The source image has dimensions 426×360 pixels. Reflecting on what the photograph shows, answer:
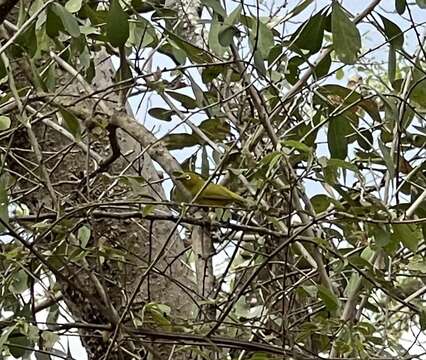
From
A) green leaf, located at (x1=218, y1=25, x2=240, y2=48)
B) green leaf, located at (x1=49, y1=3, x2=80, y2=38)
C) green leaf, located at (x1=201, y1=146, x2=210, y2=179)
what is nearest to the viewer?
green leaf, located at (x1=49, y1=3, x2=80, y2=38)

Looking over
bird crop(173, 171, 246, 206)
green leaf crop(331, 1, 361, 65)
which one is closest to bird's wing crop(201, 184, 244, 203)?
bird crop(173, 171, 246, 206)

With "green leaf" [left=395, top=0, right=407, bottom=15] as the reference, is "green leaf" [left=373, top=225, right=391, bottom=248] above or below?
below

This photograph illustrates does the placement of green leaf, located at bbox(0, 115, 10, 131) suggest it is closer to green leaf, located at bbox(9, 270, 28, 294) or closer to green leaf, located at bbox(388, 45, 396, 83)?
green leaf, located at bbox(9, 270, 28, 294)

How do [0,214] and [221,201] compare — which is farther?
[221,201]

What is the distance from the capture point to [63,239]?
89 cm

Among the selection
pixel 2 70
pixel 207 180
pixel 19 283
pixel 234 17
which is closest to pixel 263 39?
pixel 234 17

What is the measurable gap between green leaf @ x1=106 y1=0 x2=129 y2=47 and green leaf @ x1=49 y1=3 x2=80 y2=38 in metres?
0.05

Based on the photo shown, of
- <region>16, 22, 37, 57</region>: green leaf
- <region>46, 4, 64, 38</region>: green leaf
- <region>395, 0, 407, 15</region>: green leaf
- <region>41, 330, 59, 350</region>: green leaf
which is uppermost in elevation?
<region>395, 0, 407, 15</region>: green leaf

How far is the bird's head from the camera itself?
2.96ft

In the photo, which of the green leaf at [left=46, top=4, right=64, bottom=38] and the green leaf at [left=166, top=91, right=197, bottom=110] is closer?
the green leaf at [left=46, top=4, right=64, bottom=38]

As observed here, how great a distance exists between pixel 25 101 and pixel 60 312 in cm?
33

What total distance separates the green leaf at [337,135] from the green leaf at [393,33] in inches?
3.8

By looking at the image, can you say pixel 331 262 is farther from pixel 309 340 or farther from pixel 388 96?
pixel 388 96

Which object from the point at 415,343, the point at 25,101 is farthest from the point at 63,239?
the point at 415,343
